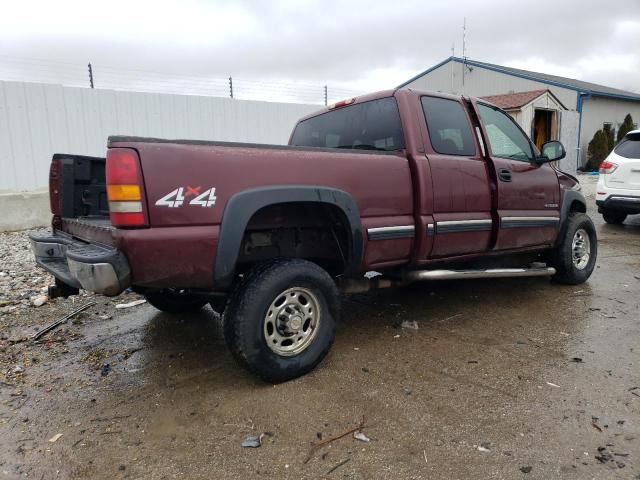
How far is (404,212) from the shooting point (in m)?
3.45

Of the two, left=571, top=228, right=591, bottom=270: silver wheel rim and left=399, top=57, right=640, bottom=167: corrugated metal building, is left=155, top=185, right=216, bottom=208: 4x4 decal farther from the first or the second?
left=399, top=57, right=640, bottom=167: corrugated metal building

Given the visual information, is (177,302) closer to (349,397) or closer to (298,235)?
(298,235)

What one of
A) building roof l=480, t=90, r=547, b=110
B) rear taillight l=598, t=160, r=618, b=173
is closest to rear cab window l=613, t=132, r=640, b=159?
rear taillight l=598, t=160, r=618, b=173

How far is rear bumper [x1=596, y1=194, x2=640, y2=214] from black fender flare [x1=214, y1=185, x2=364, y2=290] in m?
7.39

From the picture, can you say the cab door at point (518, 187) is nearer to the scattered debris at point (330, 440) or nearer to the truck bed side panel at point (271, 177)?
the truck bed side panel at point (271, 177)

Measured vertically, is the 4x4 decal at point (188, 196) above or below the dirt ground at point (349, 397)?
above

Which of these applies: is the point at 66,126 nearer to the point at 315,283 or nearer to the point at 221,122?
the point at 221,122

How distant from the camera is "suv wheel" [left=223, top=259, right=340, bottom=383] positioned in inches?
109

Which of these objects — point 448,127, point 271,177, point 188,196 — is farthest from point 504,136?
point 188,196

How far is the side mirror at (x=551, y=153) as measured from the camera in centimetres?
456

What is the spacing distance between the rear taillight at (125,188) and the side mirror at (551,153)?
12.3 feet

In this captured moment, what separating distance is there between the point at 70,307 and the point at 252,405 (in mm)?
2722

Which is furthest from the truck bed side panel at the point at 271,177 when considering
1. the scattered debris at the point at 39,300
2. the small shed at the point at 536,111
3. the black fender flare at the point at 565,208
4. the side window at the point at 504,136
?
the small shed at the point at 536,111

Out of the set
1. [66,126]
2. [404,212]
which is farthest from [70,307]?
[66,126]
